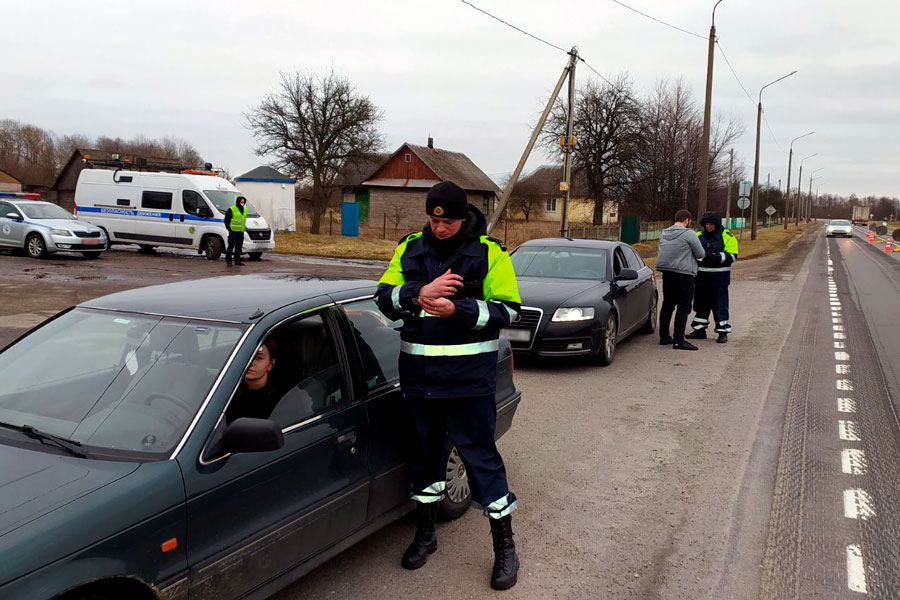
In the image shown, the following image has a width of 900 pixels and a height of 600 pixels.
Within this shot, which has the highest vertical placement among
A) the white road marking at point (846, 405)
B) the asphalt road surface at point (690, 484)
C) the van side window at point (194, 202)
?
the van side window at point (194, 202)

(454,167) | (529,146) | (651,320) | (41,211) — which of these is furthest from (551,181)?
(651,320)

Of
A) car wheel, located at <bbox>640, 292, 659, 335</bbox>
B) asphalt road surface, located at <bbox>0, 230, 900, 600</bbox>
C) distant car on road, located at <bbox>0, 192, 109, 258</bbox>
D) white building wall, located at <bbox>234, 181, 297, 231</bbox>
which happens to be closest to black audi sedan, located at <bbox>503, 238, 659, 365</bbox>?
car wheel, located at <bbox>640, 292, 659, 335</bbox>

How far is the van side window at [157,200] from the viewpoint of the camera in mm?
22344

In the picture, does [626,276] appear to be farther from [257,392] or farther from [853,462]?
→ [257,392]

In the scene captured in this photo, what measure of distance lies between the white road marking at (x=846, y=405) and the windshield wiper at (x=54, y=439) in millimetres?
6638

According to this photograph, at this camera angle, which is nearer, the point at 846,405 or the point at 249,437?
the point at 249,437

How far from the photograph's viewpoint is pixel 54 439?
278cm

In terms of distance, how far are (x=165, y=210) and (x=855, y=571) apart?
22000mm

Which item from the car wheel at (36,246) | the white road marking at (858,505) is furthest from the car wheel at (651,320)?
the car wheel at (36,246)

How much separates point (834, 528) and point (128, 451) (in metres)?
3.93

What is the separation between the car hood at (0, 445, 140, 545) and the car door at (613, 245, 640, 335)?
7.37 metres

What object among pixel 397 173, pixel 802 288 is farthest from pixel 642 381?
pixel 397 173

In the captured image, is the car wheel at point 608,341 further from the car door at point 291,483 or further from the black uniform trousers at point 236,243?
the black uniform trousers at point 236,243

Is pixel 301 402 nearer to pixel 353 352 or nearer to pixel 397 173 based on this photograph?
pixel 353 352
